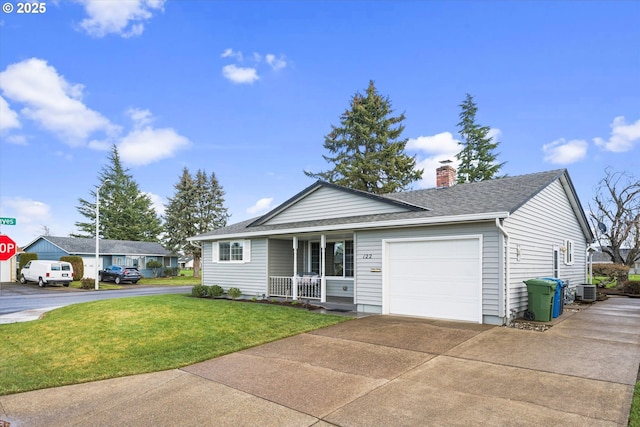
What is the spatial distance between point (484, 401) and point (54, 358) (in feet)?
24.6

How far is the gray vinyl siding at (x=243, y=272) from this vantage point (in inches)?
575

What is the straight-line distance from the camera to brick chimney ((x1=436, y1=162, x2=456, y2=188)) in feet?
49.6

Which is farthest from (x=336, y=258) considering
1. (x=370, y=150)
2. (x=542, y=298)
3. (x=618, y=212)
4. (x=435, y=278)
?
(x=370, y=150)

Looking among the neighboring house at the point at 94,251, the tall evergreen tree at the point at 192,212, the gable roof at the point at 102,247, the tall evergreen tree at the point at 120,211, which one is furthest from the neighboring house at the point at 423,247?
the tall evergreen tree at the point at 120,211

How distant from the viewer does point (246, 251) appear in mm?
15180

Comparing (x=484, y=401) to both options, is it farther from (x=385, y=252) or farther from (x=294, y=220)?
(x=294, y=220)

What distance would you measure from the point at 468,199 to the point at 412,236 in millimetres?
2077

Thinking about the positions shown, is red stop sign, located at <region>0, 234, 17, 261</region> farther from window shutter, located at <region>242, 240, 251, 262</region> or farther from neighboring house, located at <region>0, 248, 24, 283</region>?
neighboring house, located at <region>0, 248, 24, 283</region>

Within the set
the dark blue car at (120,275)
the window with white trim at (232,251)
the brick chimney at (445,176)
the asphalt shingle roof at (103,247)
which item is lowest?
the dark blue car at (120,275)

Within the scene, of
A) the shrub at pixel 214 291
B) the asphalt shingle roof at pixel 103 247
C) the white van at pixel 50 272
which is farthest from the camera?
the asphalt shingle roof at pixel 103 247

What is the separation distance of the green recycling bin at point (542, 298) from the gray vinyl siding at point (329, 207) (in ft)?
13.5

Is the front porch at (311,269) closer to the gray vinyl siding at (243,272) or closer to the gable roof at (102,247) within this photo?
the gray vinyl siding at (243,272)

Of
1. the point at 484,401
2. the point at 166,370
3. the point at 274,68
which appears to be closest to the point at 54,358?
the point at 166,370

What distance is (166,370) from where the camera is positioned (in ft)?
20.4
